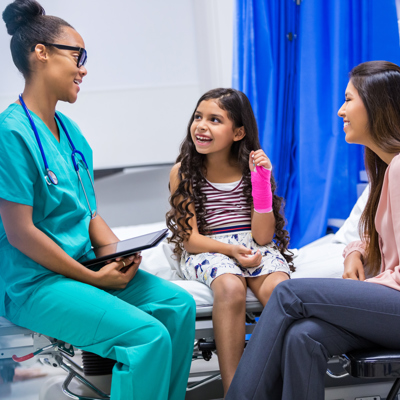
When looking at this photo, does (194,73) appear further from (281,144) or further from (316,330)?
(316,330)

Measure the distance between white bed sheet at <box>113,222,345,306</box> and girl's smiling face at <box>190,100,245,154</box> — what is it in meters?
0.46

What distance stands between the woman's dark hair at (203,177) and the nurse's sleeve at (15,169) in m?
0.61

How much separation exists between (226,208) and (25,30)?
35.0 inches

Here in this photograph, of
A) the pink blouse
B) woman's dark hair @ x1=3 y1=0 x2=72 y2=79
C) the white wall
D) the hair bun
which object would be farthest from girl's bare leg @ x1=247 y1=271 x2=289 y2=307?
the white wall

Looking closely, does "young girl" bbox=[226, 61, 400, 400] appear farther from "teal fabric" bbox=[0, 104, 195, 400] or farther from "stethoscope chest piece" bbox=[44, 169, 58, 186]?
"stethoscope chest piece" bbox=[44, 169, 58, 186]

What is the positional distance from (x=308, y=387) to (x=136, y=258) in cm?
58

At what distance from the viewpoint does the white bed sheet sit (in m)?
1.49

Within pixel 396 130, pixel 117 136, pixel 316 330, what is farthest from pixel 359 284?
pixel 117 136

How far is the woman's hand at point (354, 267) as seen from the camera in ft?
4.52

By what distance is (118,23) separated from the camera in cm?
364

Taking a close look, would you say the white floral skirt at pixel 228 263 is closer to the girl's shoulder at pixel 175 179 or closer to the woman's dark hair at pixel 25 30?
the girl's shoulder at pixel 175 179

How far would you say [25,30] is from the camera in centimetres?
129

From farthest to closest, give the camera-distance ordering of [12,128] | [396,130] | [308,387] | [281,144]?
[281,144] → [396,130] → [12,128] → [308,387]

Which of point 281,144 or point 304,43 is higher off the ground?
point 304,43
